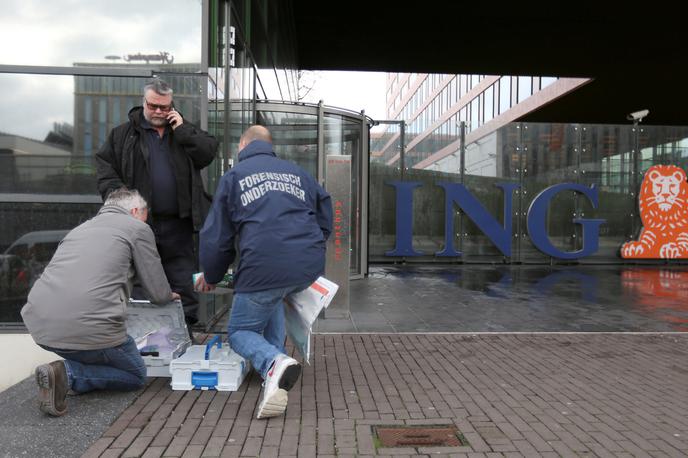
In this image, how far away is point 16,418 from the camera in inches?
141

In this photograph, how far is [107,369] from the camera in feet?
12.7

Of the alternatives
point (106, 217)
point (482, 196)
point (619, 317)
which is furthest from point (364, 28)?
point (106, 217)

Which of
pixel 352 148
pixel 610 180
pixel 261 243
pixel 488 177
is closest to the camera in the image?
pixel 261 243

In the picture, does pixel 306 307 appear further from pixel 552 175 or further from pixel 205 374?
pixel 552 175

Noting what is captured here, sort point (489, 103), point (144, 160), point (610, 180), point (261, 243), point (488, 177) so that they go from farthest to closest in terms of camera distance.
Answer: point (489, 103) < point (610, 180) < point (488, 177) < point (144, 160) < point (261, 243)

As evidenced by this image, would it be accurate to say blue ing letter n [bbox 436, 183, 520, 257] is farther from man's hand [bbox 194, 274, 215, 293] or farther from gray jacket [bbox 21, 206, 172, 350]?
gray jacket [bbox 21, 206, 172, 350]

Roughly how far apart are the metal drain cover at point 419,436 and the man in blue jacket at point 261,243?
0.66 meters

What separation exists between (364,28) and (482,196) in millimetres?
5548

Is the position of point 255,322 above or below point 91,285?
below

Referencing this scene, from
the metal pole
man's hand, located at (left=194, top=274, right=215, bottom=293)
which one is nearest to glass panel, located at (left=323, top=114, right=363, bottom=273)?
the metal pole

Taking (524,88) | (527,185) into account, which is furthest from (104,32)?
(524,88)

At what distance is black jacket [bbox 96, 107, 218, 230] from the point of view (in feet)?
14.6

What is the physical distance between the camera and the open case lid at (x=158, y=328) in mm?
4234

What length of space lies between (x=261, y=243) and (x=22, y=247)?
8.83ft
